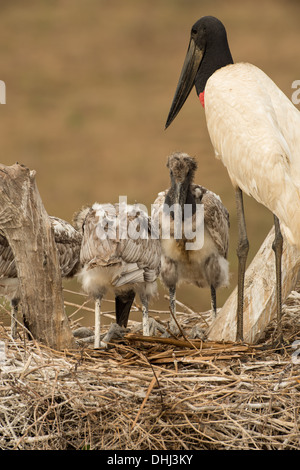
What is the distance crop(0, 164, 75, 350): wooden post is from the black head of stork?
0.70 m

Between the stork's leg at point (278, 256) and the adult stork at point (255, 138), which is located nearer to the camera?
the adult stork at point (255, 138)

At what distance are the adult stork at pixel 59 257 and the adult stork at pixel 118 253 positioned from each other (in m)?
0.19

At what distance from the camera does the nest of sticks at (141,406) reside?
209 centimetres

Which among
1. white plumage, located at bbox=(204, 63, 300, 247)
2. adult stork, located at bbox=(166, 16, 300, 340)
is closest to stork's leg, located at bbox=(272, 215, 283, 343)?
adult stork, located at bbox=(166, 16, 300, 340)

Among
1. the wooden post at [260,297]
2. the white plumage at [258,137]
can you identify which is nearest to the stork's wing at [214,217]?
the wooden post at [260,297]

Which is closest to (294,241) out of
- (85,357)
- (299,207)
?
(299,207)

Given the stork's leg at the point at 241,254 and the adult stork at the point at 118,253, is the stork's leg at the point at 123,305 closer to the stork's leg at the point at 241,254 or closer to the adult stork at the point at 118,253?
the adult stork at the point at 118,253

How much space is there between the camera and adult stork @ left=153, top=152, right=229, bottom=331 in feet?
9.84

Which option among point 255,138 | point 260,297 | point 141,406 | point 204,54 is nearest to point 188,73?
point 204,54

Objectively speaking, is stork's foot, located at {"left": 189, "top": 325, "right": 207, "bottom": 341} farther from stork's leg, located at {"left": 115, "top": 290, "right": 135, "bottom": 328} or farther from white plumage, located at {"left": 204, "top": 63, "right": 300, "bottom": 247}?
white plumage, located at {"left": 204, "top": 63, "right": 300, "bottom": 247}

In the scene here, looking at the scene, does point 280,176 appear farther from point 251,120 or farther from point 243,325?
point 243,325

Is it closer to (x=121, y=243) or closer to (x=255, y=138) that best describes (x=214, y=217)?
(x=121, y=243)
